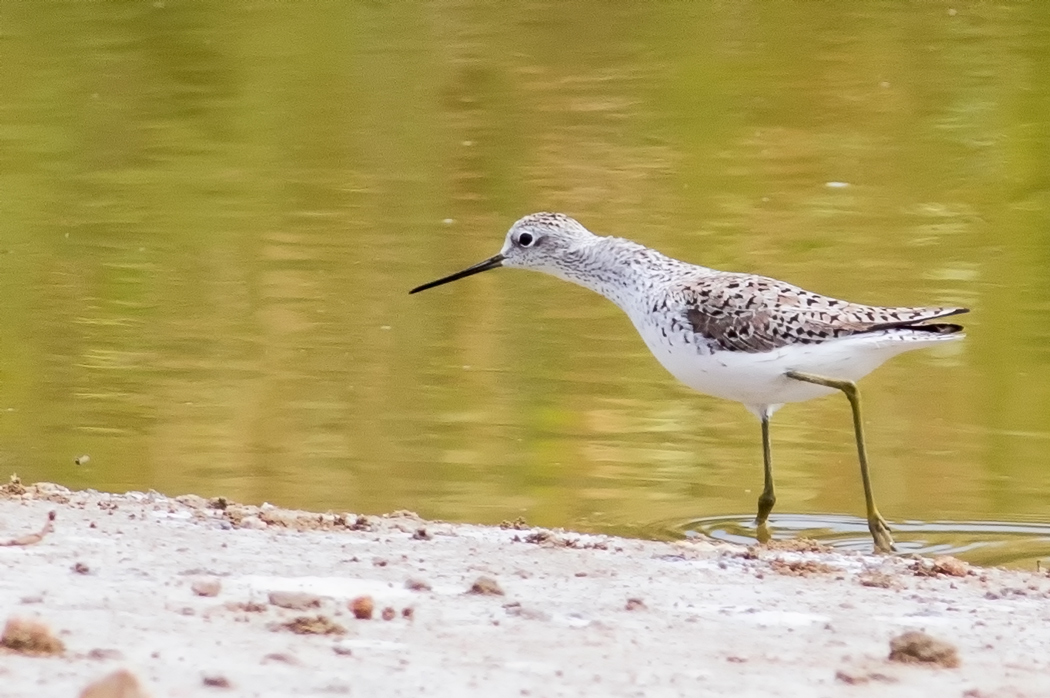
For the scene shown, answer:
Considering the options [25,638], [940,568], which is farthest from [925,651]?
[25,638]

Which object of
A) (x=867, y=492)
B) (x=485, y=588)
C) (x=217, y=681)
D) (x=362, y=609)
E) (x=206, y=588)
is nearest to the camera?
(x=217, y=681)

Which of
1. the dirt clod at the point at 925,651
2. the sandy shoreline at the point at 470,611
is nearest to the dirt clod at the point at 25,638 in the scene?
the sandy shoreline at the point at 470,611

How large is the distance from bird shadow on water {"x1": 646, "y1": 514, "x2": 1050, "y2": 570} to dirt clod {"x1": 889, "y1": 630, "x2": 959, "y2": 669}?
1.91 m

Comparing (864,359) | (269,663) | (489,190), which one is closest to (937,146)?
(489,190)

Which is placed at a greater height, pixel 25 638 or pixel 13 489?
pixel 25 638

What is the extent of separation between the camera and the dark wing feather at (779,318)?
21.2 ft

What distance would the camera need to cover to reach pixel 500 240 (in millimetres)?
10219

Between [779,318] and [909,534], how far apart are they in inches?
33.6

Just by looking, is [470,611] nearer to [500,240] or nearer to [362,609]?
[362,609]

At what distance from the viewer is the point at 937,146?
40.7 ft

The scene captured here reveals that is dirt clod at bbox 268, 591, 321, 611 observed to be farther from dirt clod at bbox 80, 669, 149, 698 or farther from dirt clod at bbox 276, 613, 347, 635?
A: dirt clod at bbox 80, 669, 149, 698

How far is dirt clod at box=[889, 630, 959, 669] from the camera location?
14.2 ft

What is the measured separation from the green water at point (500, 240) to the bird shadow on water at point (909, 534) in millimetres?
22

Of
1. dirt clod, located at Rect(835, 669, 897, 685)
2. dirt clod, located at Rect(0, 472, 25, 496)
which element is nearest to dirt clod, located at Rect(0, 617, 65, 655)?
dirt clod, located at Rect(835, 669, 897, 685)
